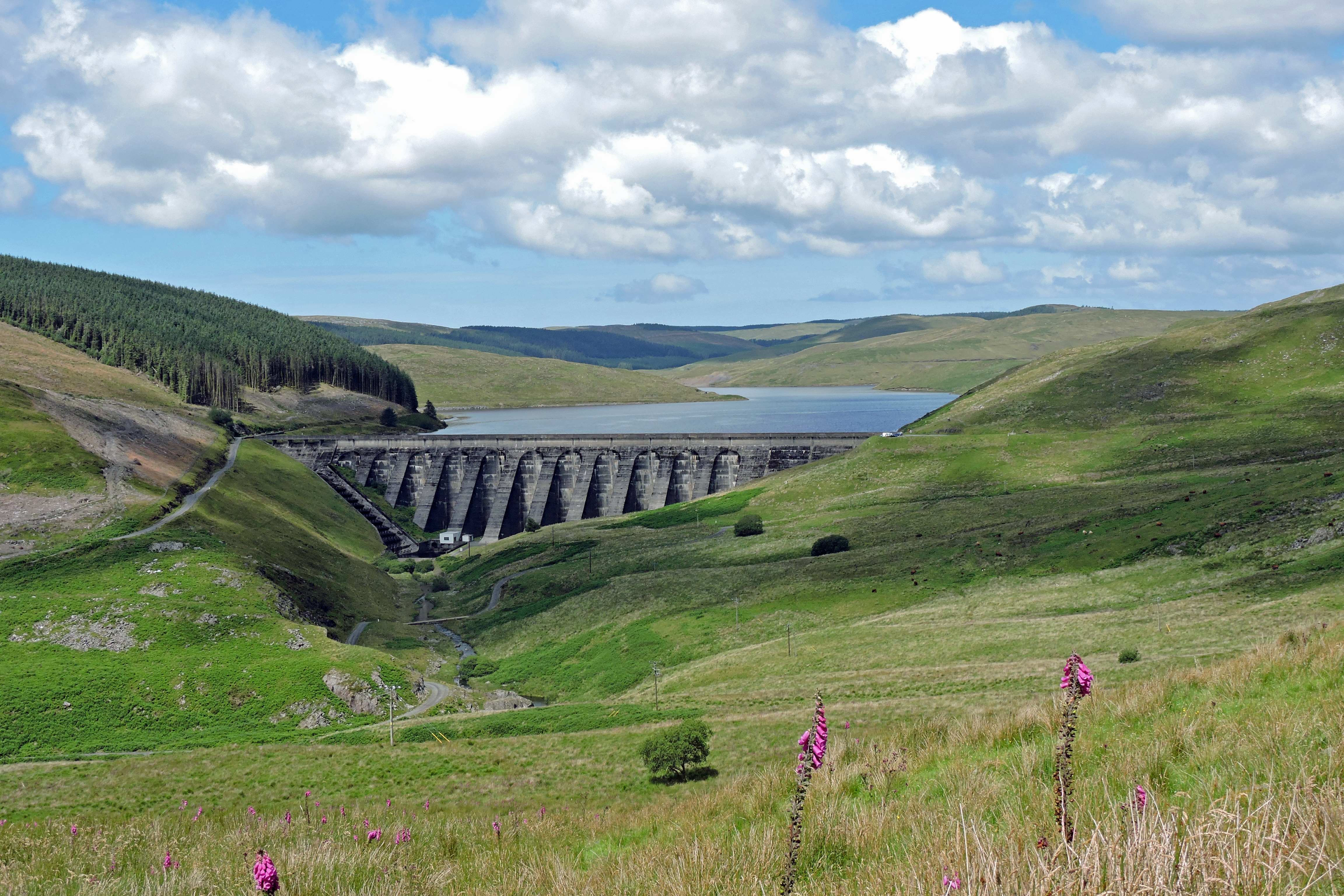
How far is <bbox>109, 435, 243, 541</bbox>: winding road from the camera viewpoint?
242ft

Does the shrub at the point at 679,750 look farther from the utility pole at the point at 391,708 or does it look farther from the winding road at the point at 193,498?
the winding road at the point at 193,498

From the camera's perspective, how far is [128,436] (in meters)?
101

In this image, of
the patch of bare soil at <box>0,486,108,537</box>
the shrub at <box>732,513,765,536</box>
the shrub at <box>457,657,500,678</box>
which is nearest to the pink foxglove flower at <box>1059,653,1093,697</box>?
the shrub at <box>457,657,500,678</box>

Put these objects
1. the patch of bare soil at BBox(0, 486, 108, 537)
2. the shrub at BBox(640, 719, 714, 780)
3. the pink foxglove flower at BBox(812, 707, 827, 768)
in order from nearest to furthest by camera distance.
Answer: the pink foxglove flower at BBox(812, 707, 827, 768) → the shrub at BBox(640, 719, 714, 780) → the patch of bare soil at BBox(0, 486, 108, 537)

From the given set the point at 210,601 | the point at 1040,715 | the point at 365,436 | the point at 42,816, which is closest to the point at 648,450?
the point at 365,436

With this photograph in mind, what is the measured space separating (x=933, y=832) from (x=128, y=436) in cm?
11472

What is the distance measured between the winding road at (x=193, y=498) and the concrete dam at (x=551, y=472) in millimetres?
15707

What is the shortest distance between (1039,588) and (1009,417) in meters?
75.7

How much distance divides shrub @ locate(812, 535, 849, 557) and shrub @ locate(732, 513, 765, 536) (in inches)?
499

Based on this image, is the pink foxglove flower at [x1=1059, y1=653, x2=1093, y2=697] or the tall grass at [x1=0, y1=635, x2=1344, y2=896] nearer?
the tall grass at [x1=0, y1=635, x2=1344, y2=896]

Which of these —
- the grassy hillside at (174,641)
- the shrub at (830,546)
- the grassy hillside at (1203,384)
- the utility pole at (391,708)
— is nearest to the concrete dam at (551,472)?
the grassy hillside at (1203,384)

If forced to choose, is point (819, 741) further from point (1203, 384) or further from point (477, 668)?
point (1203, 384)

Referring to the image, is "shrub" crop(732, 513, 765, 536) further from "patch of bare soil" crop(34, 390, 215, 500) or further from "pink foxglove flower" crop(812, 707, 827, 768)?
"pink foxglove flower" crop(812, 707, 827, 768)

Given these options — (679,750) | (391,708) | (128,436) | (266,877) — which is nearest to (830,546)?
(391,708)
